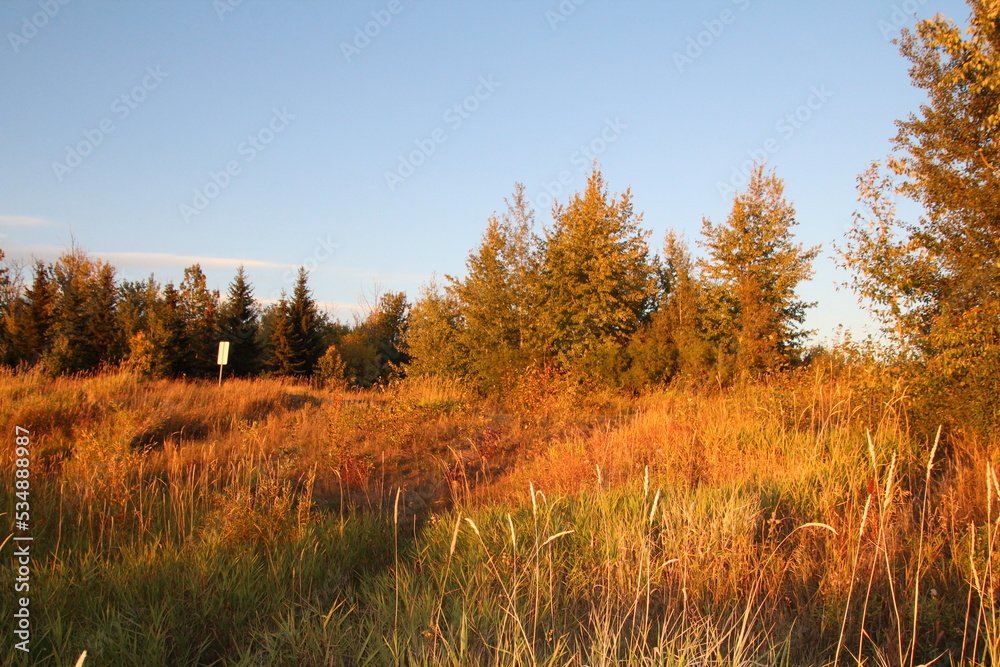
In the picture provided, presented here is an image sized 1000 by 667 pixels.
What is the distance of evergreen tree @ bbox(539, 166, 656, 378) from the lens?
24.1 meters

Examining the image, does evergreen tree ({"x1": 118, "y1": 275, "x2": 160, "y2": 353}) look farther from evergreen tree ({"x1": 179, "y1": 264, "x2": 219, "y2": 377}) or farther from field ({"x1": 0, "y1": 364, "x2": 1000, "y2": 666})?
field ({"x1": 0, "y1": 364, "x2": 1000, "y2": 666})

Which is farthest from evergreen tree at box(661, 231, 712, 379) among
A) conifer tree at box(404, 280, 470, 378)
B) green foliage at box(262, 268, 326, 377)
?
green foliage at box(262, 268, 326, 377)

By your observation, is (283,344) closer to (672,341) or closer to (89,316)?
(89,316)

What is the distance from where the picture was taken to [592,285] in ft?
80.6

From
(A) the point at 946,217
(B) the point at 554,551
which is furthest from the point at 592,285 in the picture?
(B) the point at 554,551

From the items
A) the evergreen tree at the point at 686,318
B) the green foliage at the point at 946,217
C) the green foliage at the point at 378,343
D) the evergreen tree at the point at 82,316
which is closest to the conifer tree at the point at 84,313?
the evergreen tree at the point at 82,316

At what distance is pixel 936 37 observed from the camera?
912cm

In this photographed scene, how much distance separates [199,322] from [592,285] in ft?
87.6

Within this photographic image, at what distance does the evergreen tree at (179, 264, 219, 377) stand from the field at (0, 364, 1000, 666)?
99.8 feet

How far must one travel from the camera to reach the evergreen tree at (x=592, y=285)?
2412 centimetres

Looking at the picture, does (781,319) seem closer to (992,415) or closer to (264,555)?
(992,415)

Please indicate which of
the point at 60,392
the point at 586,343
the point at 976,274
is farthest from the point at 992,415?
the point at 586,343

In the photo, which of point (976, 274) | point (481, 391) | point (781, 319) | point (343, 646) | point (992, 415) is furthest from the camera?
point (781, 319)

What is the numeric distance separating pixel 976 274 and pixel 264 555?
9237 millimetres
